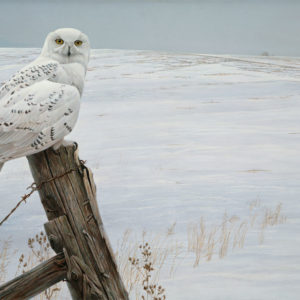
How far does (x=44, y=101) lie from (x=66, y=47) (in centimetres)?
30

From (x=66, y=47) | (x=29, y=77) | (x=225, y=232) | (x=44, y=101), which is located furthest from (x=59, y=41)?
(x=225, y=232)

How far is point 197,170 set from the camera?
421cm

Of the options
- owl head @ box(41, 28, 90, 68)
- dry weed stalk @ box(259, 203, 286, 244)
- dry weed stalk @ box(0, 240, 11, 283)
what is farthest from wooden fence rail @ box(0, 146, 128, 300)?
dry weed stalk @ box(259, 203, 286, 244)

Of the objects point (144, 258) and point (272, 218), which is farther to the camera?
point (272, 218)

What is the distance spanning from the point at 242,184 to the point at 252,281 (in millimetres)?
1498

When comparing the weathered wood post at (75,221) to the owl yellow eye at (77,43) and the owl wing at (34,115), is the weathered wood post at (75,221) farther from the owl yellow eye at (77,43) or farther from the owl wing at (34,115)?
the owl yellow eye at (77,43)

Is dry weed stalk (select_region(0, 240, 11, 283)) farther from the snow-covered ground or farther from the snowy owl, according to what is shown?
the snowy owl

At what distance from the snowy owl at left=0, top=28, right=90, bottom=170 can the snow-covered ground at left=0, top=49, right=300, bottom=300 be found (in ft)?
4.21

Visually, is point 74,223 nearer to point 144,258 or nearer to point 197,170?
point 144,258

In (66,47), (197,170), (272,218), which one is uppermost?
(66,47)

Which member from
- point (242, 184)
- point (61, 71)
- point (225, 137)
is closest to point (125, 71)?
point (225, 137)

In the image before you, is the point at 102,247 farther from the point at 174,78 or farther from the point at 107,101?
the point at 174,78

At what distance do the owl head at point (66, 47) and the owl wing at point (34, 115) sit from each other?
0.53ft

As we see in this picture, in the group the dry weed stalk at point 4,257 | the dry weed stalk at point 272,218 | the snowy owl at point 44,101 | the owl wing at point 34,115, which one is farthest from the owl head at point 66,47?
the dry weed stalk at point 272,218
